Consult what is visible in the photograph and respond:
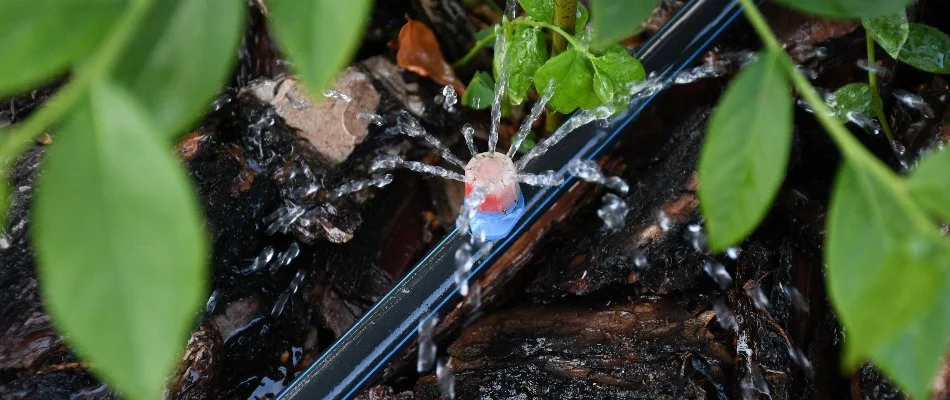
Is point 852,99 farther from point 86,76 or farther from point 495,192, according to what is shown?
point 86,76

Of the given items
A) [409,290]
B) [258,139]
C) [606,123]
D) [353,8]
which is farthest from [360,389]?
[353,8]

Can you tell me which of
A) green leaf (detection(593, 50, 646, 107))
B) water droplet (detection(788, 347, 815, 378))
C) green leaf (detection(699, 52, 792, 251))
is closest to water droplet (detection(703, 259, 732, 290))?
water droplet (detection(788, 347, 815, 378))

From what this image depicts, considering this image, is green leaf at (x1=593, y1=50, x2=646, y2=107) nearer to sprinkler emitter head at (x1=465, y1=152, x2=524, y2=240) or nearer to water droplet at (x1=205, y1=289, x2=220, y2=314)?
sprinkler emitter head at (x1=465, y1=152, x2=524, y2=240)

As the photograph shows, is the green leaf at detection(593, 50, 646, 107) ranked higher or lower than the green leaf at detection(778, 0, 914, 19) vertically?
lower

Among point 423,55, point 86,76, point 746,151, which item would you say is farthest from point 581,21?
point 86,76

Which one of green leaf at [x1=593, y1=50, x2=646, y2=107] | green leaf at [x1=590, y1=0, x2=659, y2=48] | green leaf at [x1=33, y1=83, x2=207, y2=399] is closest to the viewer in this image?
green leaf at [x1=33, y1=83, x2=207, y2=399]

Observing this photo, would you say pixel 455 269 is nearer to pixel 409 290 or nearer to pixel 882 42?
pixel 409 290

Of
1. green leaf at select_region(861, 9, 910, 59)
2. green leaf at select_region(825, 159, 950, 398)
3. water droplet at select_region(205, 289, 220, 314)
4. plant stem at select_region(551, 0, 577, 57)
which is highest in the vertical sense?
plant stem at select_region(551, 0, 577, 57)
